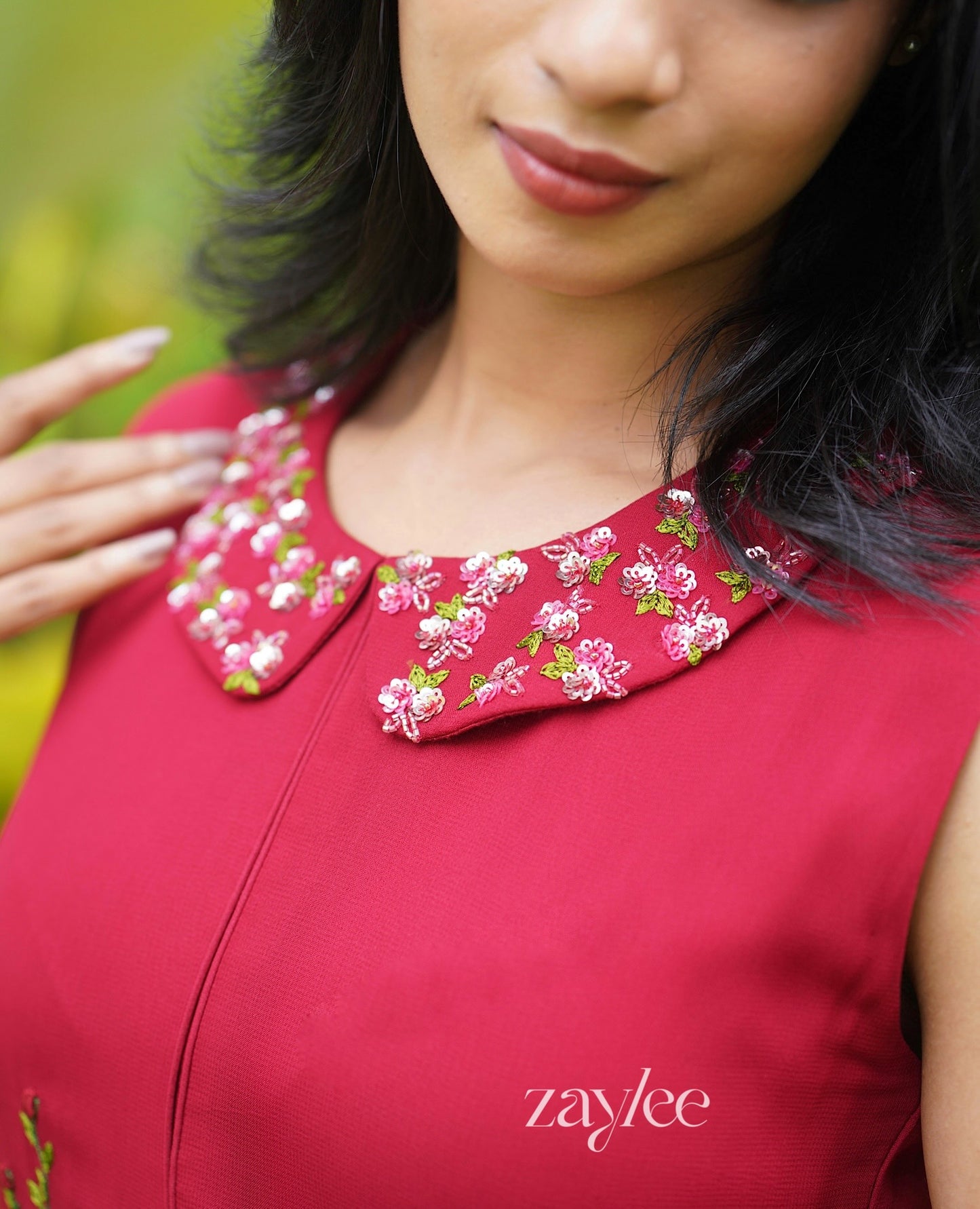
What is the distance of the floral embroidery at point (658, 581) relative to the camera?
790 millimetres

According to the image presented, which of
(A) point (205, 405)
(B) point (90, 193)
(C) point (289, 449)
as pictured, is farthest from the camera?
(B) point (90, 193)

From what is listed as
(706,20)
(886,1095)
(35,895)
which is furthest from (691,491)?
(35,895)

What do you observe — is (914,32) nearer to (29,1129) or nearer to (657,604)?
(657,604)

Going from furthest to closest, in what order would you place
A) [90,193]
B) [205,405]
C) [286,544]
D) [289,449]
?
[90,193]
[205,405]
[289,449]
[286,544]

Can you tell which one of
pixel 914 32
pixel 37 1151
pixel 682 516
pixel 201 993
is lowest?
pixel 37 1151

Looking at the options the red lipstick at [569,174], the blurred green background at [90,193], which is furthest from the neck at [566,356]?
the blurred green background at [90,193]

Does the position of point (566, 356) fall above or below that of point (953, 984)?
above

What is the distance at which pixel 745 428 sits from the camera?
841mm

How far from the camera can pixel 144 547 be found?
1.08 meters

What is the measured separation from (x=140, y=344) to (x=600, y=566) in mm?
590

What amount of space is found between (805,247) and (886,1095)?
584 mm

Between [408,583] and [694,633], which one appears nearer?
[694,633]

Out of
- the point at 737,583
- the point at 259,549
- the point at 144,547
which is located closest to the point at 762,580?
the point at 737,583

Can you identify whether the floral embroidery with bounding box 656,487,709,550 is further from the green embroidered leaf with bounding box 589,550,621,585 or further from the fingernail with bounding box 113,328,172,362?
the fingernail with bounding box 113,328,172,362
